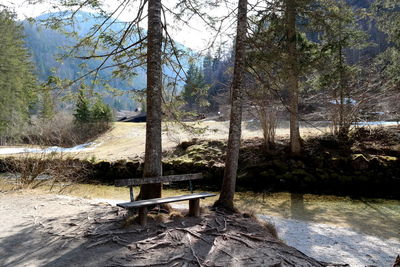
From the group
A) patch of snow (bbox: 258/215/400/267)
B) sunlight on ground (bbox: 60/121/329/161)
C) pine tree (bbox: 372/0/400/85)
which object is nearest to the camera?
patch of snow (bbox: 258/215/400/267)

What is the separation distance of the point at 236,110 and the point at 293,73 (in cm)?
190

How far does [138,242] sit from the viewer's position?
4250 mm

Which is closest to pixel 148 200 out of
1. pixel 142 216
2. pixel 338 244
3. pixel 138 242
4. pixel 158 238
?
pixel 142 216

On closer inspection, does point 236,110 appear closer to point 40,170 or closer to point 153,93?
point 153,93

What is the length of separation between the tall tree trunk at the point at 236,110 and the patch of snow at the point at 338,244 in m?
1.42

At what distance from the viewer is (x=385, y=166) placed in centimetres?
1102

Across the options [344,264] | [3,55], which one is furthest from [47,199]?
[3,55]

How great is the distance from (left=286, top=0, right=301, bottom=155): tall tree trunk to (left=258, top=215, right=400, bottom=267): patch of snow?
259 centimetres

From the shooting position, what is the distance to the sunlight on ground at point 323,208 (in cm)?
709

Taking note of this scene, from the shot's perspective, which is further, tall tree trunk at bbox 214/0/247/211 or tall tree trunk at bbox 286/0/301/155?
tall tree trunk at bbox 286/0/301/155

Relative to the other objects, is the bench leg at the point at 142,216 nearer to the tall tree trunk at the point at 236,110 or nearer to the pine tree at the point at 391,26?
the tall tree trunk at the point at 236,110

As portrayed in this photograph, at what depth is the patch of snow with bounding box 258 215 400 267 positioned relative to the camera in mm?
4957

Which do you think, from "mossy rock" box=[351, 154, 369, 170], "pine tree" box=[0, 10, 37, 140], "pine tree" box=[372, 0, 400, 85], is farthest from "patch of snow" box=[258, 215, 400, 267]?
"pine tree" box=[0, 10, 37, 140]

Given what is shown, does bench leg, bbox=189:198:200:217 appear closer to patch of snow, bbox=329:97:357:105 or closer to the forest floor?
the forest floor
